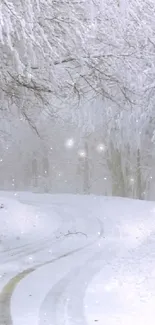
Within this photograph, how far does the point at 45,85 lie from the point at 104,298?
15.6 feet

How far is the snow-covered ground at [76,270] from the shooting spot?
7.70m

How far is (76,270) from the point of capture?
37.1 feet

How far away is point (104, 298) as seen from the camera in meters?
8.68

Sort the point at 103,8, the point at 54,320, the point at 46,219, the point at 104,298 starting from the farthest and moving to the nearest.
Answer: the point at 46,219 → the point at 103,8 → the point at 104,298 → the point at 54,320

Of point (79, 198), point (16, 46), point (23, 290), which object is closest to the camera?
point (23, 290)

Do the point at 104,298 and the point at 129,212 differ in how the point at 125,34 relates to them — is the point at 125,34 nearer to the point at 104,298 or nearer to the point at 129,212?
the point at 104,298

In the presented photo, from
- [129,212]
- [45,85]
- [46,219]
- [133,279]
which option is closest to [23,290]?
[133,279]

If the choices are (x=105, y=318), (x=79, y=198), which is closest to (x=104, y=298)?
(x=105, y=318)

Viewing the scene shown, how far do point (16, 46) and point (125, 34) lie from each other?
7.58ft

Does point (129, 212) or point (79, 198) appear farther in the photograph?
point (79, 198)

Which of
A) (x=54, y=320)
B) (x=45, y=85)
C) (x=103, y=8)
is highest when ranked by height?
(x=103, y=8)

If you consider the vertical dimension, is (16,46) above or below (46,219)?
above

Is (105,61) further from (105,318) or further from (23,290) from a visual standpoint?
(105,318)

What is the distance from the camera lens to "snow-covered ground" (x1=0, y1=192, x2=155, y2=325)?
770 centimetres
